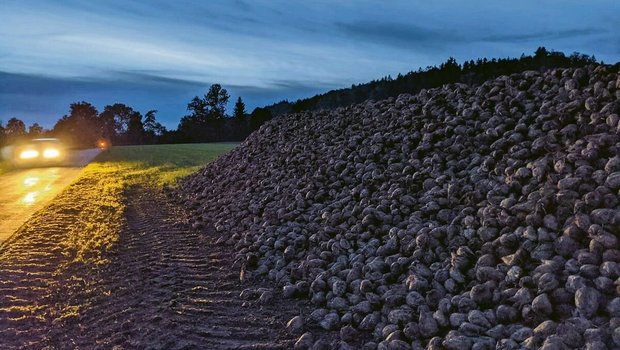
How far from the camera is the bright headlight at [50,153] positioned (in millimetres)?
22000

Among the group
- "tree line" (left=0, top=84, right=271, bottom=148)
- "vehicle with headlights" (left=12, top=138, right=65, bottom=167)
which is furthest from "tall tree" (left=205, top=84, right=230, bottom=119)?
"vehicle with headlights" (left=12, top=138, right=65, bottom=167)

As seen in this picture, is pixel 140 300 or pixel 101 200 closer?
pixel 140 300

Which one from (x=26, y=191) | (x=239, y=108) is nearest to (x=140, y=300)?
(x=26, y=191)

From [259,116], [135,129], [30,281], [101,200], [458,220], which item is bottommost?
[30,281]

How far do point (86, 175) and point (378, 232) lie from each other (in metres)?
13.9

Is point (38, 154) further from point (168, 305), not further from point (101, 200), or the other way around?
point (168, 305)

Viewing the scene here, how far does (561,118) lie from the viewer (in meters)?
6.64

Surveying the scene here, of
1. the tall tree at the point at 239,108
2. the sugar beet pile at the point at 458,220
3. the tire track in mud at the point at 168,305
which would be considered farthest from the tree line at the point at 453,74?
the tall tree at the point at 239,108

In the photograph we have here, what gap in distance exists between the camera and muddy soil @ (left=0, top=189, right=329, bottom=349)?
15.4 feet

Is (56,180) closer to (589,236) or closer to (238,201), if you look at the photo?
(238,201)

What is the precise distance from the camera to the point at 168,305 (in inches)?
212

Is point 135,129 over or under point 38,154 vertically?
over

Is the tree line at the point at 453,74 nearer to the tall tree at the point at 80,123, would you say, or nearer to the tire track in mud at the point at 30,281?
the tire track in mud at the point at 30,281

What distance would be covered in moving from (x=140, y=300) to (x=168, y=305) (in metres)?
0.39
